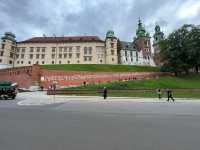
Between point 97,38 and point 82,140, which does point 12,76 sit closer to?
point 82,140

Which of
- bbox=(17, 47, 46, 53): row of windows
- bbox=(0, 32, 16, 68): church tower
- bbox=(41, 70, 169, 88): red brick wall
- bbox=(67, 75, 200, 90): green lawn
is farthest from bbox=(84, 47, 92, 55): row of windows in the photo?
bbox=(67, 75, 200, 90): green lawn

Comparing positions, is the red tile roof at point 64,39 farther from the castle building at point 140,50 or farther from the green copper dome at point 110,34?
the castle building at point 140,50

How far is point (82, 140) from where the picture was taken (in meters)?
6.84

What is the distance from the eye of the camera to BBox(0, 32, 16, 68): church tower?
10000 centimetres

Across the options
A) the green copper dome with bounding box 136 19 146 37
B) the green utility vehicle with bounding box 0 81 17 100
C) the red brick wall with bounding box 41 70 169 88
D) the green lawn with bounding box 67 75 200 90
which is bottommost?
the green utility vehicle with bounding box 0 81 17 100

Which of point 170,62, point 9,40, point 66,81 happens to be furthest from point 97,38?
point 66,81

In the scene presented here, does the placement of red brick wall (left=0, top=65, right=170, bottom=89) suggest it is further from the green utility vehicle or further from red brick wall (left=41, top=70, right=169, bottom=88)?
the green utility vehicle

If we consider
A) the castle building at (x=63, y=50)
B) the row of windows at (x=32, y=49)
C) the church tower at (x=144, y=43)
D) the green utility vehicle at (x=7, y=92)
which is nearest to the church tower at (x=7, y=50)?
the castle building at (x=63, y=50)

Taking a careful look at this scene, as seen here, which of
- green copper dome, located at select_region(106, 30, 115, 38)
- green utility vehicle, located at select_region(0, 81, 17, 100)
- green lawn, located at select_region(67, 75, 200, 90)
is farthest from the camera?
green copper dome, located at select_region(106, 30, 115, 38)

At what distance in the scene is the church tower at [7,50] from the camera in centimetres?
10000

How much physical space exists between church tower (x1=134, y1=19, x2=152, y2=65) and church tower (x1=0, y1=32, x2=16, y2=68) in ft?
214

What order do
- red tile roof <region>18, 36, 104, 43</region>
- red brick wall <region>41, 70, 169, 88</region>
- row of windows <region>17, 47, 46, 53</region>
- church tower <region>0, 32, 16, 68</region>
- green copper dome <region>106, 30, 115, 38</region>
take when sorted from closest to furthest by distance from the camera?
red brick wall <region>41, 70, 169, 88</region>, church tower <region>0, 32, 16, 68</region>, green copper dome <region>106, 30, 115, 38</region>, row of windows <region>17, 47, 46, 53</region>, red tile roof <region>18, 36, 104, 43</region>

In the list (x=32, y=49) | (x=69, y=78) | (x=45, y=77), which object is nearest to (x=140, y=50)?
(x=32, y=49)

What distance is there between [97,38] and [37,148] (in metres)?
110
